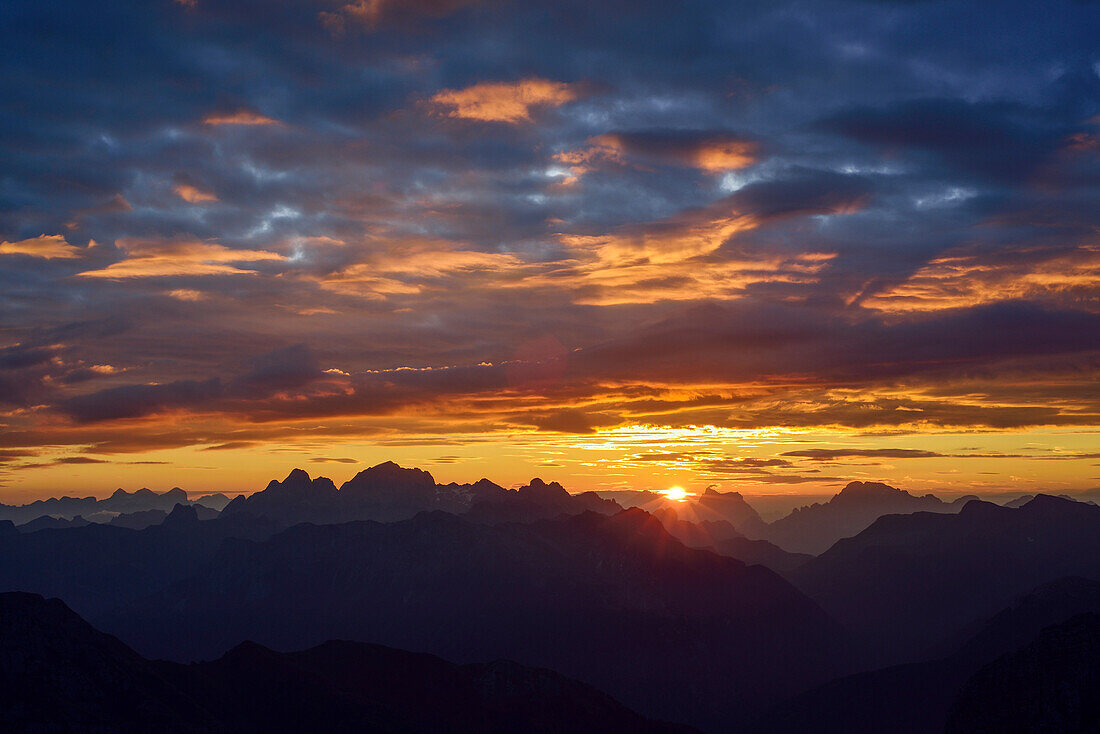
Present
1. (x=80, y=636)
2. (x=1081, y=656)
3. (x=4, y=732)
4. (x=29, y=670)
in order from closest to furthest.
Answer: (x=4, y=732) < (x=29, y=670) < (x=80, y=636) < (x=1081, y=656)

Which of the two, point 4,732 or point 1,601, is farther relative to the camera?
point 1,601

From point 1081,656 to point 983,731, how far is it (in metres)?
30.1

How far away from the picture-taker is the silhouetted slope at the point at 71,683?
164375mm

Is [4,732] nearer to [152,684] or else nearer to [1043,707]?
[152,684]

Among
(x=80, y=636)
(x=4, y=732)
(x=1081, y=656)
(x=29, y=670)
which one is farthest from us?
(x=1081, y=656)

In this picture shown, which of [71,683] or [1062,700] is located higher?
[71,683]

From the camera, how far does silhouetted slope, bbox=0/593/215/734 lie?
164375 millimetres

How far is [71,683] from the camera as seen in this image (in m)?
172

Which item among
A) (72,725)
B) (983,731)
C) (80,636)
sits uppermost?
(80,636)

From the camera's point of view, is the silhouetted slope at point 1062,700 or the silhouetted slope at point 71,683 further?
the silhouetted slope at point 1062,700

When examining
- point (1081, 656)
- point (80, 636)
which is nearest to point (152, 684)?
point (80, 636)

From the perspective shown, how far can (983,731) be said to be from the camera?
199375 mm

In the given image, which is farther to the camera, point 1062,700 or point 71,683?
point 1062,700

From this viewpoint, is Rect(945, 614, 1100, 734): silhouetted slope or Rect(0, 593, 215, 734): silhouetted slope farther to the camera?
Rect(945, 614, 1100, 734): silhouetted slope
